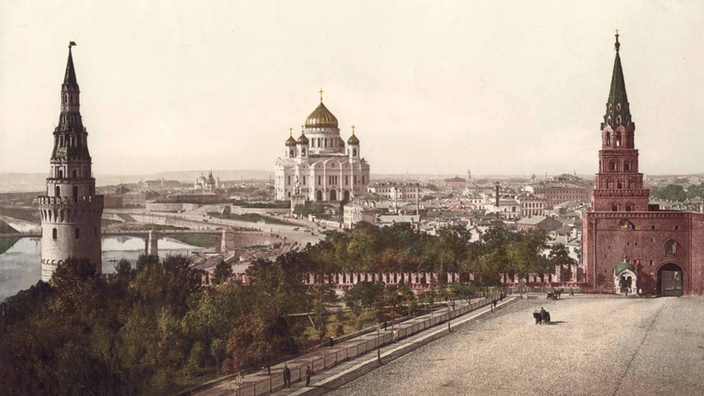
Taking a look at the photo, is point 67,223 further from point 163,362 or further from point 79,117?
point 163,362

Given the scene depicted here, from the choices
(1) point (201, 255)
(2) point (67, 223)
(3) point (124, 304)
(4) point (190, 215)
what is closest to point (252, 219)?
(4) point (190, 215)

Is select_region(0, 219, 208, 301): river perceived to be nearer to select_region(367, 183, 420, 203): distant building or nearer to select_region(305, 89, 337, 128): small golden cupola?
select_region(305, 89, 337, 128): small golden cupola

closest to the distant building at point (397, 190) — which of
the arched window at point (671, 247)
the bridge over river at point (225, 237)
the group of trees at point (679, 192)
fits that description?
the bridge over river at point (225, 237)

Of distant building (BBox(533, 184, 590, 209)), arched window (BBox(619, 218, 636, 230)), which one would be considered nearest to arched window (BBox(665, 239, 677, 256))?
arched window (BBox(619, 218, 636, 230))

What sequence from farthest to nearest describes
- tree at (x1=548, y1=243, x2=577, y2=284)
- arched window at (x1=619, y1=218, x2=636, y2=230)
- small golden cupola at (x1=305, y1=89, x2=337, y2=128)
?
small golden cupola at (x1=305, y1=89, x2=337, y2=128) → tree at (x1=548, y1=243, x2=577, y2=284) → arched window at (x1=619, y1=218, x2=636, y2=230)

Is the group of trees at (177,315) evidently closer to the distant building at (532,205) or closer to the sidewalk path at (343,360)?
the sidewalk path at (343,360)

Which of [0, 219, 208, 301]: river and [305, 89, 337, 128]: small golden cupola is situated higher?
[305, 89, 337, 128]: small golden cupola
